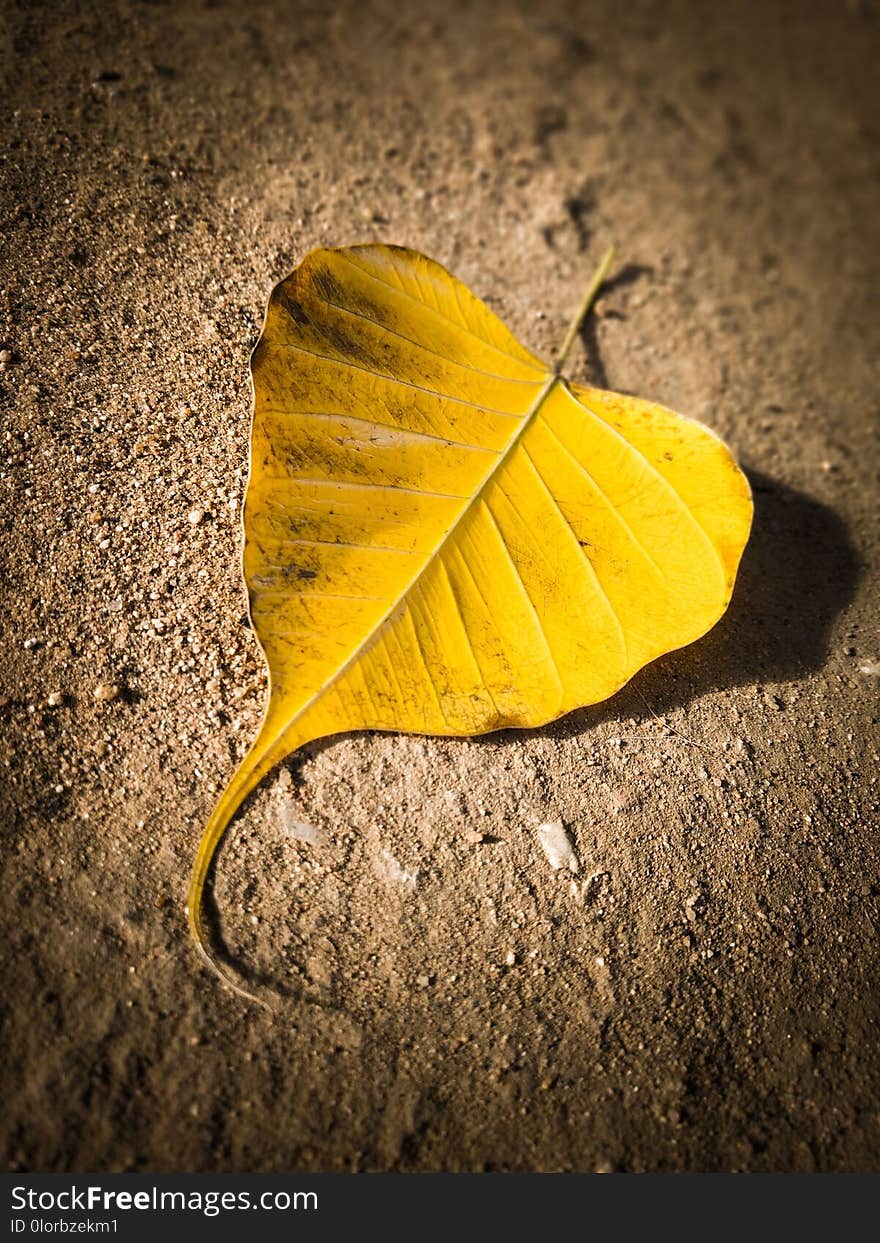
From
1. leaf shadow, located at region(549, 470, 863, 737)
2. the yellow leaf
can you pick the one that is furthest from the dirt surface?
the yellow leaf

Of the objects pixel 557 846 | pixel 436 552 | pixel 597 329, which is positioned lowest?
pixel 557 846

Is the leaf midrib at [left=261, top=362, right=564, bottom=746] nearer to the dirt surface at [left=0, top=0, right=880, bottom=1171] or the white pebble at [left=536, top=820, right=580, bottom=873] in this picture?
the dirt surface at [left=0, top=0, right=880, bottom=1171]

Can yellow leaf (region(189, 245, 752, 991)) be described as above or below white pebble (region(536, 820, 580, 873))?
above

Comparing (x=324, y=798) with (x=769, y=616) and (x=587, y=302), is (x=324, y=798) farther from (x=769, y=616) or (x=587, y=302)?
(x=587, y=302)

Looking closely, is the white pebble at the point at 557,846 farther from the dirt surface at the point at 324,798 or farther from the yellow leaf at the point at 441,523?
the yellow leaf at the point at 441,523

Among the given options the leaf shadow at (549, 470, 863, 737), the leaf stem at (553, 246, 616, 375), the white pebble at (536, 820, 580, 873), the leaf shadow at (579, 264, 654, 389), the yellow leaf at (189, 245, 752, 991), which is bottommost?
the leaf shadow at (549, 470, 863, 737)

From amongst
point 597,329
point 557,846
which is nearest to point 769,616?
point 557,846

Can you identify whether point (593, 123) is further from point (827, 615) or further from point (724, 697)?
point (724, 697)

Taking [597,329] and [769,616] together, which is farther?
[597,329]

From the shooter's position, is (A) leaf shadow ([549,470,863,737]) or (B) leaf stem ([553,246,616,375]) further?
(B) leaf stem ([553,246,616,375])
